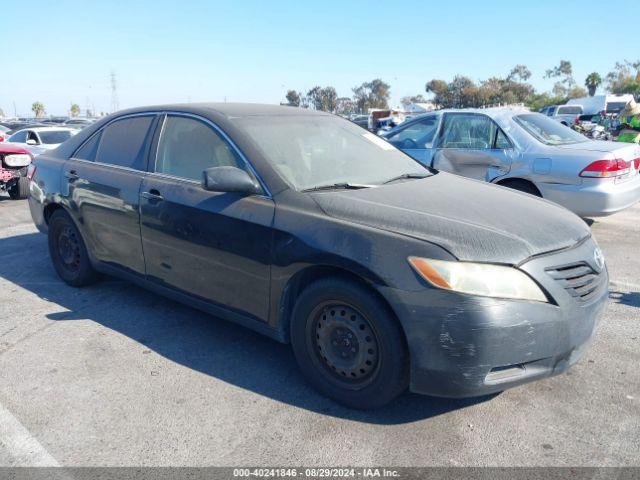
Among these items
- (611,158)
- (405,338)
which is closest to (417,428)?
(405,338)

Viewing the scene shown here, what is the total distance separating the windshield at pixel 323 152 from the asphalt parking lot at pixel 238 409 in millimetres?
1238

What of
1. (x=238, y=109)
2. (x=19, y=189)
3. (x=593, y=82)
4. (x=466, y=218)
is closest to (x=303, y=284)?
(x=466, y=218)

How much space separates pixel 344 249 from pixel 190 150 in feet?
5.18

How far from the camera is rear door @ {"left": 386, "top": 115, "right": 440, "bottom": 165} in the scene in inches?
270

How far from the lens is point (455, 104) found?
65562mm

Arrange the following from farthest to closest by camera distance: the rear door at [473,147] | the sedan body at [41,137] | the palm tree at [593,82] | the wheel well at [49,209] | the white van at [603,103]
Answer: the palm tree at [593,82]
the white van at [603,103]
the sedan body at [41,137]
the rear door at [473,147]
the wheel well at [49,209]

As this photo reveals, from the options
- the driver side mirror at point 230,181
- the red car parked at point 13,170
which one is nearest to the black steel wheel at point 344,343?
the driver side mirror at point 230,181

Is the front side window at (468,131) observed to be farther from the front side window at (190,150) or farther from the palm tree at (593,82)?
the palm tree at (593,82)

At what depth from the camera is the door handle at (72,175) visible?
4.46 metres

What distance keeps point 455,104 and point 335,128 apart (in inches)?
2588

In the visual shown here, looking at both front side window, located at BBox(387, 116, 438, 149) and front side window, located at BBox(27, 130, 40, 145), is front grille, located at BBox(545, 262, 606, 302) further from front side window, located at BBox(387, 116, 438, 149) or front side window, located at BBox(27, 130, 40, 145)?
front side window, located at BBox(27, 130, 40, 145)

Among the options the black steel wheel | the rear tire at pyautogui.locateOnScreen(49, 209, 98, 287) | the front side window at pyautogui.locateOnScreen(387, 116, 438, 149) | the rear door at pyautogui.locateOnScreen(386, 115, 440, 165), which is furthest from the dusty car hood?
the front side window at pyautogui.locateOnScreen(387, 116, 438, 149)

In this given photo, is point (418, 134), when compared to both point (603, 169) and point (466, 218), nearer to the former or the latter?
point (603, 169)

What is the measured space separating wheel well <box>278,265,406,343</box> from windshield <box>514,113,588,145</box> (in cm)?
441
